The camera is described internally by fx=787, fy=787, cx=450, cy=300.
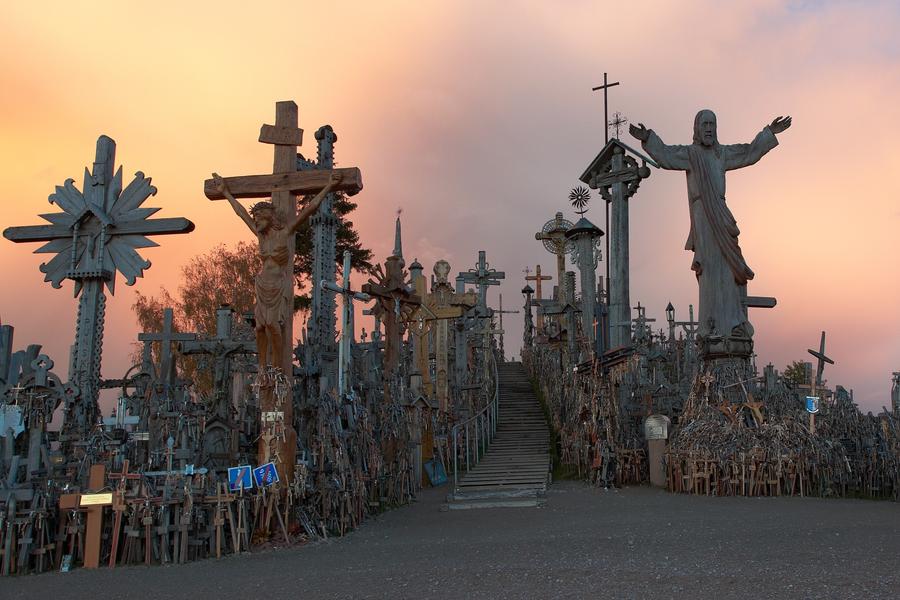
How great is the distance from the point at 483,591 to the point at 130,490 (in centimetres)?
535

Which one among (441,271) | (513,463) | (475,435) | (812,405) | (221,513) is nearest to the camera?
(221,513)

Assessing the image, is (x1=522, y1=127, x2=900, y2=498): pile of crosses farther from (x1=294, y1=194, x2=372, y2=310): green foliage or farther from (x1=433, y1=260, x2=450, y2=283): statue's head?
(x1=294, y1=194, x2=372, y2=310): green foliage

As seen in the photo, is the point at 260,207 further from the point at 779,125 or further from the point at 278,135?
the point at 779,125

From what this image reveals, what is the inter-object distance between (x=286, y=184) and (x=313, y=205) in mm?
849

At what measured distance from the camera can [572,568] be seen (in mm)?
9000

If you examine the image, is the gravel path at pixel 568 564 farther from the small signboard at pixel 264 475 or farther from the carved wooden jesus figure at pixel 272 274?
the carved wooden jesus figure at pixel 272 274

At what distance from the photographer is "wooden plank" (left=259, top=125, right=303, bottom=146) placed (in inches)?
511

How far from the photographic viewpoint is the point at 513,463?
21.0m

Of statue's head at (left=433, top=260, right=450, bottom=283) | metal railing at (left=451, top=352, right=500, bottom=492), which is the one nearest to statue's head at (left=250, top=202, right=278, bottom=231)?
metal railing at (left=451, top=352, right=500, bottom=492)

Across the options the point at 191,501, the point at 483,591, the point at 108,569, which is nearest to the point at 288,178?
the point at 191,501

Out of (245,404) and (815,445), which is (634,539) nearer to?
(815,445)

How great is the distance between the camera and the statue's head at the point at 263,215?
11984 mm

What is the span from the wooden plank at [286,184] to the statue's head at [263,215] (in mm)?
688

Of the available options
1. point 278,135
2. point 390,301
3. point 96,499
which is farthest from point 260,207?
point 390,301
